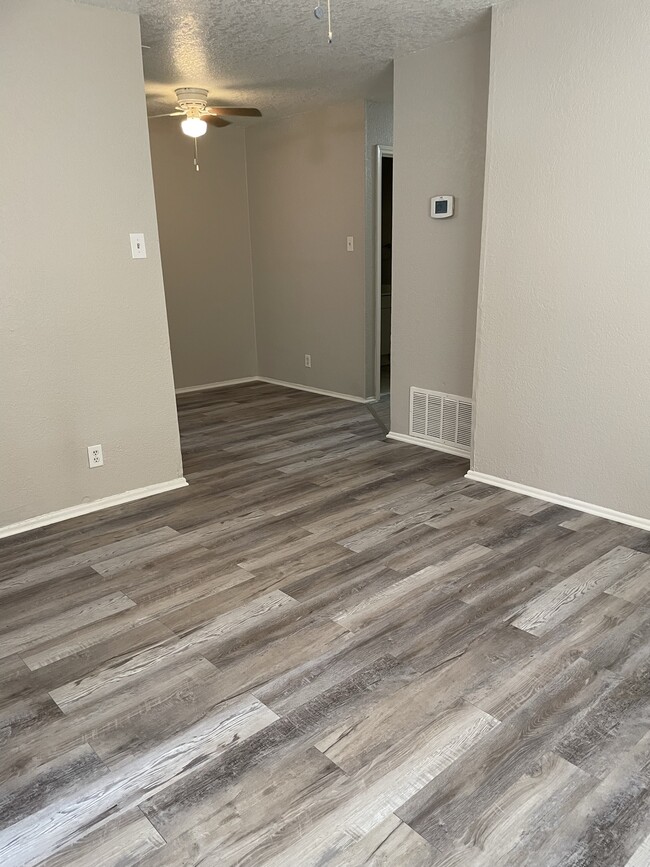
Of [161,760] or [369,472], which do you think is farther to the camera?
[369,472]

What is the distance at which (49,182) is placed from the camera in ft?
9.73

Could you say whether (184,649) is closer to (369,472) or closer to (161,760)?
(161,760)

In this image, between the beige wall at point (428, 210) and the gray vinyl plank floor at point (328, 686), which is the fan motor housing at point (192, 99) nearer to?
the beige wall at point (428, 210)

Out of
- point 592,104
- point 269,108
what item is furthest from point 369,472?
point 269,108

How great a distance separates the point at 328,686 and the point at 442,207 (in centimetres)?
288

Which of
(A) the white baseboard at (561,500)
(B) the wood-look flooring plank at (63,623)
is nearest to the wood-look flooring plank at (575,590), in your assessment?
(A) the white baseboard at (561,500)

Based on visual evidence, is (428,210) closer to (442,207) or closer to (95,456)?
(442,207)

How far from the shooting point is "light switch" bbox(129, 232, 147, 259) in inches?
129

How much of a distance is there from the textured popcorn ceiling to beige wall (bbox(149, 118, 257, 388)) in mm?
1001

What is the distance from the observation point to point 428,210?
389 centimetres

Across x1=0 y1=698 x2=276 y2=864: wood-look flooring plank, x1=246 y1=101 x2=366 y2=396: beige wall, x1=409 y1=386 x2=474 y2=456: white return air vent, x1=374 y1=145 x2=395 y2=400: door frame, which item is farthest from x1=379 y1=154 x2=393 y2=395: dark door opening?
x1=0 y1=698 x2=276 y2=864: wood-look flooring plank

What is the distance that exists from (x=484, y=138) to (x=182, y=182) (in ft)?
10.3

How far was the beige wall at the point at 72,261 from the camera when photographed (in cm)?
287

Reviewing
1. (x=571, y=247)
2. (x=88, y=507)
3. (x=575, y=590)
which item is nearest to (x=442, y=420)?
(x=571, y=247)
